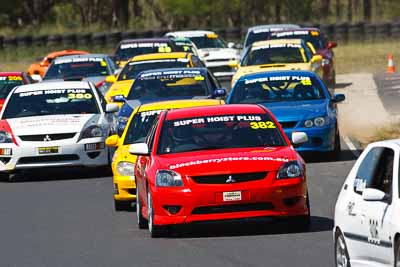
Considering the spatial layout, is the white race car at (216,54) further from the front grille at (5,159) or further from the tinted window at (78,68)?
the front grille at (5,159)

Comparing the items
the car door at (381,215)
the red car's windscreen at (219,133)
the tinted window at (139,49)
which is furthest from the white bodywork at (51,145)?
the tinted window at (139,49)

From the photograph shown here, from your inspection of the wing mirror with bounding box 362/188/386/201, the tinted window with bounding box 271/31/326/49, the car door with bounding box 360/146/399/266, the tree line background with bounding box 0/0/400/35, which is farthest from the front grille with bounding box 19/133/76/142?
the tree line background with bounding box 0/0/400/35

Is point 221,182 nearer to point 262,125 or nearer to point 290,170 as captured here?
point 290,170

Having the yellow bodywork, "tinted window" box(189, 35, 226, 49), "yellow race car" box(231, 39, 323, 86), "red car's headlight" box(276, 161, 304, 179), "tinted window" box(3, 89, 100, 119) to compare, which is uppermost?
"red car's headlight" box(276, 161, 304, 179)

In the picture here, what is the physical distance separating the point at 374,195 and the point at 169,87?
1506 cm

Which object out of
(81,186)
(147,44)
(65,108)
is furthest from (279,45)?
(81,186)

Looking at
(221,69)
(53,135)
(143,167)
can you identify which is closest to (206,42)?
(221,69)

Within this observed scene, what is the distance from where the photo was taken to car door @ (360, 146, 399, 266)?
9258 millimetres

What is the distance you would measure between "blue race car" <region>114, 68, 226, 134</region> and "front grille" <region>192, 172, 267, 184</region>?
956 cm

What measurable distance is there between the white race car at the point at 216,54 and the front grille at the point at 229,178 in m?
30.3

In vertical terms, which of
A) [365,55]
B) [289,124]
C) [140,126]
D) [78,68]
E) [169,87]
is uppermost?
[140,126]

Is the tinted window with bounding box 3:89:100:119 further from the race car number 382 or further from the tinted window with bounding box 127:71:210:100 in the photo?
the race car number 382

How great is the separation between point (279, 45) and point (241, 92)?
876 cm

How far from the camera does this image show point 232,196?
13367 millimetres
